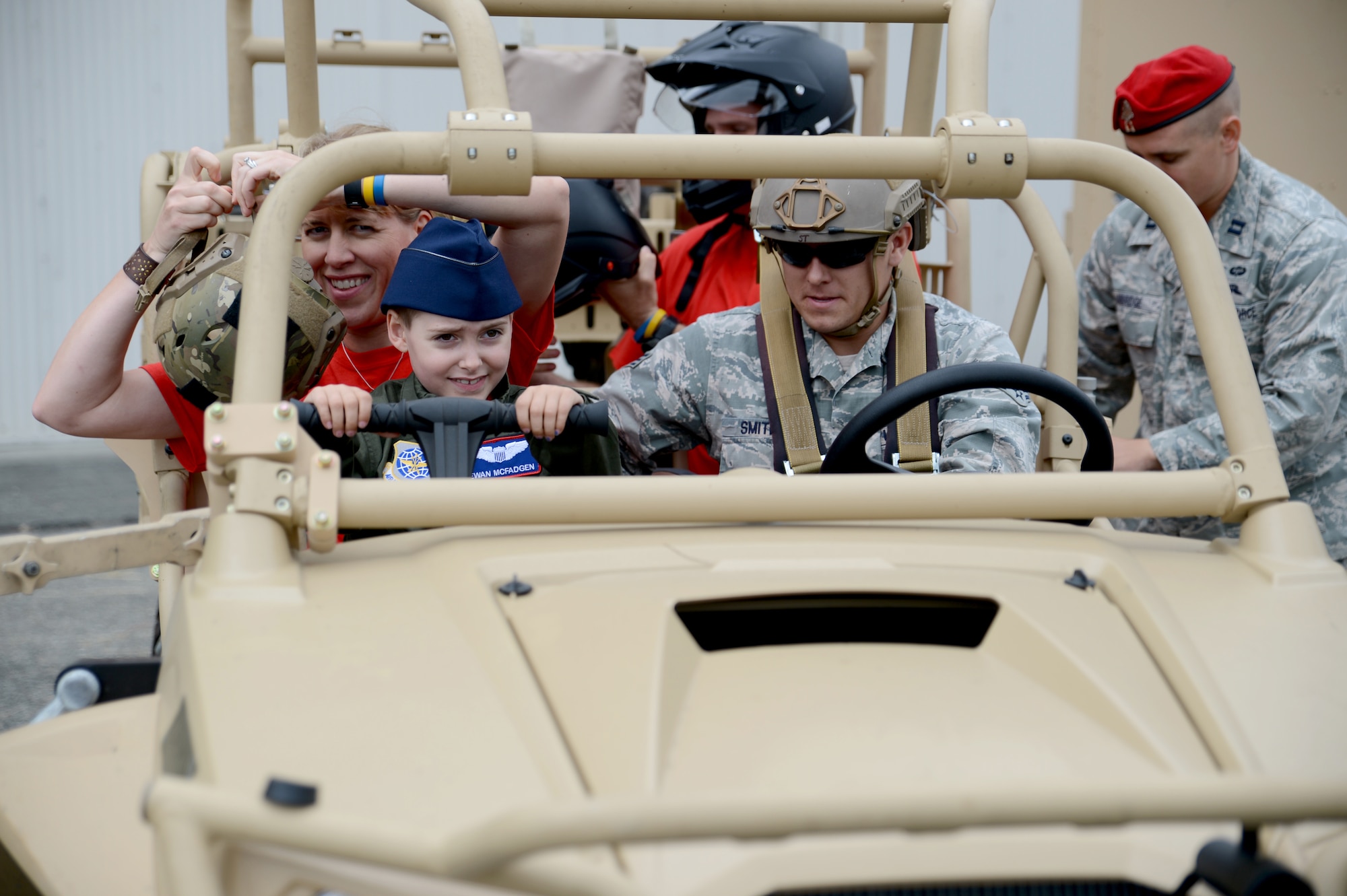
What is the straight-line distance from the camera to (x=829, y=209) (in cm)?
224

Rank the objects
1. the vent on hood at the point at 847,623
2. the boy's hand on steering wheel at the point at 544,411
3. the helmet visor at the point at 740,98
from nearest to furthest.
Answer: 1. the vent on hood at the point at 847,623
2. the boy's hand on steering wheel at the point at 544,411
3. the helmet visor at the point at 740,98

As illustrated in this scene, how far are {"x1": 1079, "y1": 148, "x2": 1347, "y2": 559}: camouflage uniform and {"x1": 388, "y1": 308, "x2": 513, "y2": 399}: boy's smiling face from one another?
5.41 feet

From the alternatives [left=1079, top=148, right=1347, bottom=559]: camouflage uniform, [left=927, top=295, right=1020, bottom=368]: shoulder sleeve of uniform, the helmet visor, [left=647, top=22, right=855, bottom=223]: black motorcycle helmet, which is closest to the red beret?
[left=1079, top=148, right=1347, bottom=559]: camouflage uniform

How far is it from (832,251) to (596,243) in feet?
3.87

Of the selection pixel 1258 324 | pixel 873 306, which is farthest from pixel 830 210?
pixel 1258 324

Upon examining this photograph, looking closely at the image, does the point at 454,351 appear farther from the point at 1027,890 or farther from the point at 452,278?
the point at 1027,890

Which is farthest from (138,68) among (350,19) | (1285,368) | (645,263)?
(1285,368)

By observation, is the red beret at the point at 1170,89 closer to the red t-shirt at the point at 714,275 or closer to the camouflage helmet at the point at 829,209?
the red t-shirt at the point at 714,275

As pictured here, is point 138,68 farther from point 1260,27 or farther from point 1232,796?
point 1232,796

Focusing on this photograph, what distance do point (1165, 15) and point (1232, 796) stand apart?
606 cm

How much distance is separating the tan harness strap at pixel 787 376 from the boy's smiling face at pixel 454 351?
1.74ft

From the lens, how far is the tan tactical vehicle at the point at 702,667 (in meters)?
0.98

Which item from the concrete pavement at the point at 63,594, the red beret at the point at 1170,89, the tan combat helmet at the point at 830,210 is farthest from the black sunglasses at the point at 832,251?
the concrete pavement at the point at 63,594

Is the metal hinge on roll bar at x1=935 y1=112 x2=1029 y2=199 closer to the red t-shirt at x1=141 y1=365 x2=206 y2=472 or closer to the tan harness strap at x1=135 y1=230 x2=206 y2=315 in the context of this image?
the tan harness strap at x1=135 y1=230 x2=206 y2=315
